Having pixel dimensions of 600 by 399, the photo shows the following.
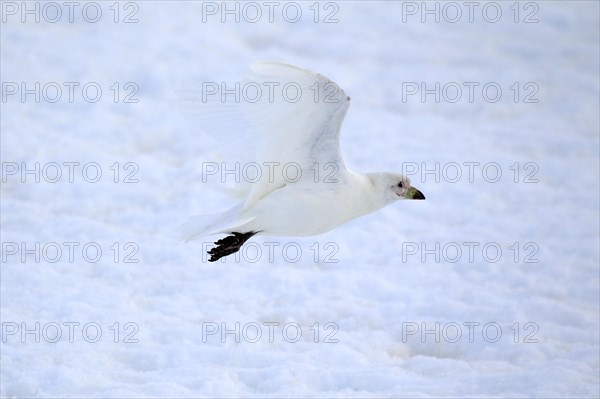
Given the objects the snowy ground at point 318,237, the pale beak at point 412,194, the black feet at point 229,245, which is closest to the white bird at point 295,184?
the black feet at point 229,245

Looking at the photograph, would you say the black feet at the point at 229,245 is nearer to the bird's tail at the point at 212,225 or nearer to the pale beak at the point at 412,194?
the bird's tail at the point at 212,225

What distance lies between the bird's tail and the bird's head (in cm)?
84

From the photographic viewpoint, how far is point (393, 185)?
21.0ft

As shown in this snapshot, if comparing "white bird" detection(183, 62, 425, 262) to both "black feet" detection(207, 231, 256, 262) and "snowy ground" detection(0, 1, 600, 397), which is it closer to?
"black feet" detection(207, 231, 256, 262)

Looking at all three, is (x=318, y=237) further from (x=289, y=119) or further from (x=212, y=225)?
(x=289, y=119)

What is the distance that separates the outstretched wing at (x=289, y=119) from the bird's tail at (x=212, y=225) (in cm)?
14

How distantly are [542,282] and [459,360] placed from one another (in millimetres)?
1653

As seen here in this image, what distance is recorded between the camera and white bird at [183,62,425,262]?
19.4 ft

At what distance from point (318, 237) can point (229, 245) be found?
3.48 meters

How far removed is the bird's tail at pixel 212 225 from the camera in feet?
19.8

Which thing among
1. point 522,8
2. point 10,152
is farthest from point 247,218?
point 522,8

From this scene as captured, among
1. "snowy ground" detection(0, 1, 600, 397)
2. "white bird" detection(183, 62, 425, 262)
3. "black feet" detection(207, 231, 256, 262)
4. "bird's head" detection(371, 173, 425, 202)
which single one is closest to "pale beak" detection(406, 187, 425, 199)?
"bird's head" detection(371, 173, 425, 202)

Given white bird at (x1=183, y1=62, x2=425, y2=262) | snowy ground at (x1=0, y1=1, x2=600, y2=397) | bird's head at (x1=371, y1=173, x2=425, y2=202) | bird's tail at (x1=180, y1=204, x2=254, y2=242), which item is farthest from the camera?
snowy ground at (x1=0, y1=1, x2=600, y2=397)

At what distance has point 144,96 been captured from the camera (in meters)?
11.4
